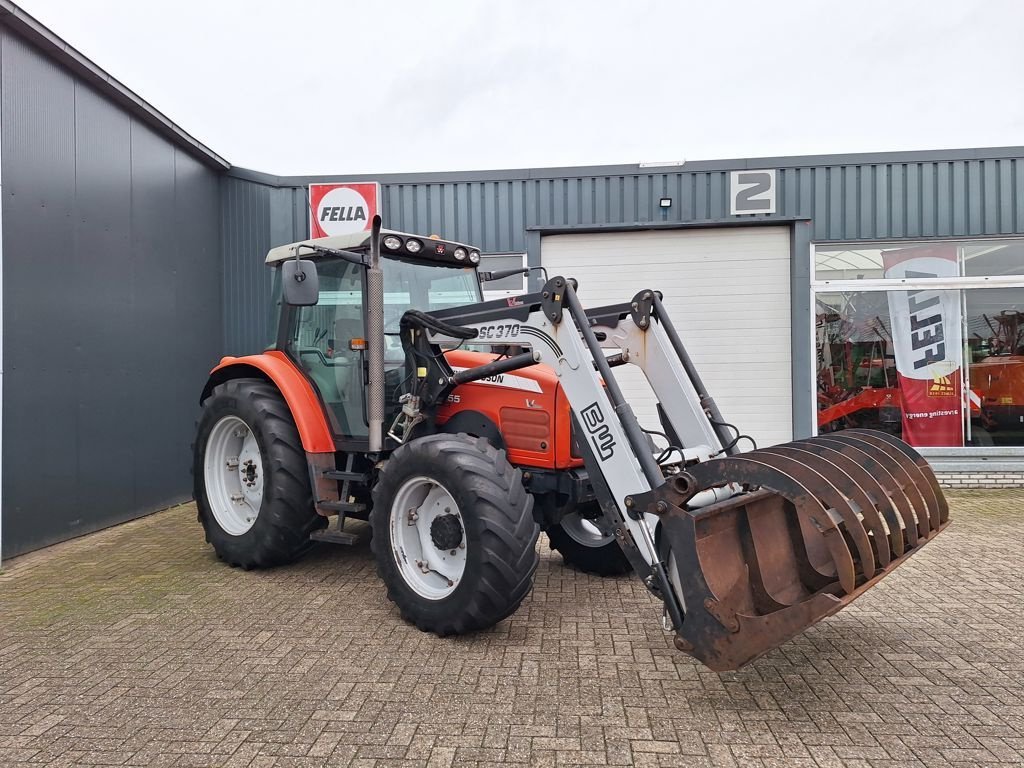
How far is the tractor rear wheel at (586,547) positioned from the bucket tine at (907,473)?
1.77 m

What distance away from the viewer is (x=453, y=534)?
4.03 meters

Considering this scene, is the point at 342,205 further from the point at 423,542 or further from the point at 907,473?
the point at 907,473

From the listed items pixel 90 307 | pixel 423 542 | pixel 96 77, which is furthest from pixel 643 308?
pixel 96 77

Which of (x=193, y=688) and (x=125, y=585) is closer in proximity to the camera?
(x=193, y=688)

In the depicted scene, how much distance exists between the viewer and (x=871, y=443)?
401 centimetres

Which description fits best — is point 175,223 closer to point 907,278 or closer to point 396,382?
point 396,382

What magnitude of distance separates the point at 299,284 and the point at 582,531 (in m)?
2.76

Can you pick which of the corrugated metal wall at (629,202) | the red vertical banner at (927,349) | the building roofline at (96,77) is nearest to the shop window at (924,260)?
the red vertical banner at (927,349)

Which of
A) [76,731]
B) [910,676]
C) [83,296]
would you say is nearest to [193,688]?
[76,731]

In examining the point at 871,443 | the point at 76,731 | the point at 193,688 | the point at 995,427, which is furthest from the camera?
the point at 995,427

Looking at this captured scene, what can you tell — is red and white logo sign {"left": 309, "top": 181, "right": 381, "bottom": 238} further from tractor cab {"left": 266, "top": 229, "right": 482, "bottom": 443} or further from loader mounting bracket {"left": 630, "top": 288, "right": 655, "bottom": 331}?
loader mounting bracket {"left": 630, "top": 288, "right": 655, "bottom": 331}

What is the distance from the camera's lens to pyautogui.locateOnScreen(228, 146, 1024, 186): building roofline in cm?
888

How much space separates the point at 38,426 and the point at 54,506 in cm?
74

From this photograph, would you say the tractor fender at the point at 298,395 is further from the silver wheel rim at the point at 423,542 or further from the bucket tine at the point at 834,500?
the bucket tine at the point at 834,500
